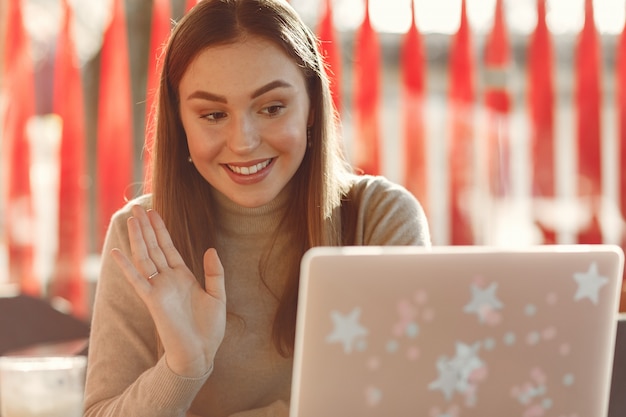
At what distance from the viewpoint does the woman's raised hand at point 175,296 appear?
113cm

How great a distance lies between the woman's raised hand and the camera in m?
1.13

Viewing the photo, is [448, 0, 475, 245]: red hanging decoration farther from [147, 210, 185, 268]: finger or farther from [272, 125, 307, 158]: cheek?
[147, 210, 185, 268]: finger

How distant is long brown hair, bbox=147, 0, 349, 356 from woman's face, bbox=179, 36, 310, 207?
0.08 feet

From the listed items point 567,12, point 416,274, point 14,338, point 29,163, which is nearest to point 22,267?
point 29,163

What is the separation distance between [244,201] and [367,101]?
1262 mm

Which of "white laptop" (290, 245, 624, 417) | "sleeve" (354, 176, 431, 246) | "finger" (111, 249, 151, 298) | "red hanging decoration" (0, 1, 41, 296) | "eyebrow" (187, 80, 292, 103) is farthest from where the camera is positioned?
"red hanging decoration" (0, 1, 41, 296)

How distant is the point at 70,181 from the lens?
2545 millimetres

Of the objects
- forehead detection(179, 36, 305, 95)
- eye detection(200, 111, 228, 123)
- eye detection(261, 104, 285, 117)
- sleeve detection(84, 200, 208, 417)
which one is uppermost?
forehead detection(179, 36, 305, 95)

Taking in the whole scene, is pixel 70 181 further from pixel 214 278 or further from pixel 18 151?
pixel 214 278

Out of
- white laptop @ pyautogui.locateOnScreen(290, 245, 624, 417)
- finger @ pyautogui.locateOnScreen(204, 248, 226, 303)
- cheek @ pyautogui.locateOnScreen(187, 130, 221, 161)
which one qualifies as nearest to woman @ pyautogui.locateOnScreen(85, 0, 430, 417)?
cheek @ pyautogui.locateOnScreen(187, 130, 221, 161)

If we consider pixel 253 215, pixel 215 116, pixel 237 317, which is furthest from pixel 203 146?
pixel 237 317

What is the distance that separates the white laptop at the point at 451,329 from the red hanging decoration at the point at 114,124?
182cm

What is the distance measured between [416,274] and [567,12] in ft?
6.75

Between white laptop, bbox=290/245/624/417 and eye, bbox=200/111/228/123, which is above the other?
eye, bbox=200/111/228/123
